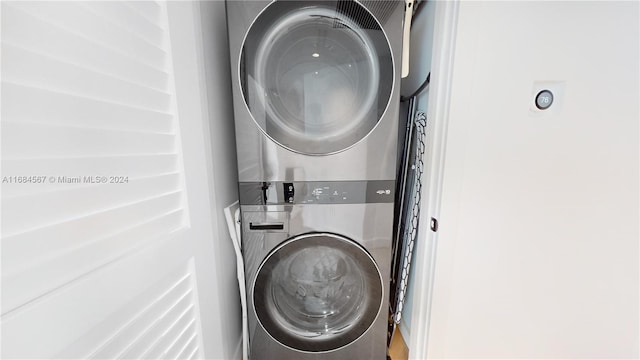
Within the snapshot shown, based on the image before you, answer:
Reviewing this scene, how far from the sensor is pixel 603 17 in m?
0.82

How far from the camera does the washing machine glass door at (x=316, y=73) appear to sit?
2.95ft

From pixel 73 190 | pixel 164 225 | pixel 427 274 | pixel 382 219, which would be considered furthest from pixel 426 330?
pixel 73 190

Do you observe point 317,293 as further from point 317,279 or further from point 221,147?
point 221,147

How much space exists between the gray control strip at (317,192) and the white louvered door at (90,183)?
0.31m

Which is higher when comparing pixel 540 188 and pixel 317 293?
pixel 540 188

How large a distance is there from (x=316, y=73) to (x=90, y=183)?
780mm

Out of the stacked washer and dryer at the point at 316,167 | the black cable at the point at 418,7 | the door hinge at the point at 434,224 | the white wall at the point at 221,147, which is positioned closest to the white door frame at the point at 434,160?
the door hinge at the point at 434,224

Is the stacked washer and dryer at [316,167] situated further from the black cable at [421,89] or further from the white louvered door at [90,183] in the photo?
the white louvered door at [90,183]

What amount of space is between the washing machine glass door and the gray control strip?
15 cm

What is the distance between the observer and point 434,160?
3.08 feet

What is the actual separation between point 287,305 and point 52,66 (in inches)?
44.5

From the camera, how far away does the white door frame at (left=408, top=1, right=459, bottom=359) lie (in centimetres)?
86

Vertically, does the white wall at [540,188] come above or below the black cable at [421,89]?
below

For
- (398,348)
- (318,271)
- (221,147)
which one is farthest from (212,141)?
(398,348)
